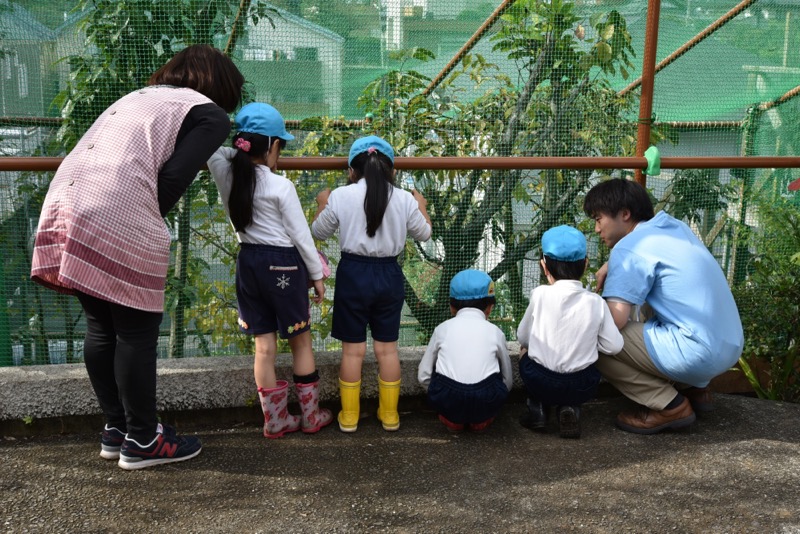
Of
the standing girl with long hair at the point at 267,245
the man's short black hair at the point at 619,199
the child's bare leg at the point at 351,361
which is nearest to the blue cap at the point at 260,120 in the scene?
the standing girl with long hair at the point at 267,245

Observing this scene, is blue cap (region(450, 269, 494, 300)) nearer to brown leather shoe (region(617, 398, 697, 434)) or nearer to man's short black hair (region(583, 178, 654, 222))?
man's short black hair (region(583, 178, 654, 222))

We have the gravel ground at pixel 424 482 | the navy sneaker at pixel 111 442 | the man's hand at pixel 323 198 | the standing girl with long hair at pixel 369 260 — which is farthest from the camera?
the man's hand at pixel 323 198

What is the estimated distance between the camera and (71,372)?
129 inches

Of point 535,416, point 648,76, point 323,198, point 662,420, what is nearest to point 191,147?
point 323,198

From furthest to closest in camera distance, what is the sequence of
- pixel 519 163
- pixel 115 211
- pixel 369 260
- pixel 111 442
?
pixel 519 163 < pixel 369 260 < pixel 111 442 < pixel 115 211

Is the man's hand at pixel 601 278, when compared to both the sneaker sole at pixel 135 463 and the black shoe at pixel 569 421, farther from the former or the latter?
the sneaker sole at pixel 135 463

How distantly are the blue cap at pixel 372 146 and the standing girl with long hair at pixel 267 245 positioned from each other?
31 cm

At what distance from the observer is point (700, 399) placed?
3512mm

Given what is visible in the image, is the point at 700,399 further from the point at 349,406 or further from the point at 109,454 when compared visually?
the point at 109,454

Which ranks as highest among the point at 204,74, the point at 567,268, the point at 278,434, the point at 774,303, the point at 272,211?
the point at 204,74

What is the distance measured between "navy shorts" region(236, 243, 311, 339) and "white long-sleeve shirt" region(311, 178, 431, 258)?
0.79ft

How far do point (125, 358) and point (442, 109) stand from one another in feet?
5.78

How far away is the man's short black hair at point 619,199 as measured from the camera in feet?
11.1

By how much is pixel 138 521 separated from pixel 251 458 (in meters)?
0.58
